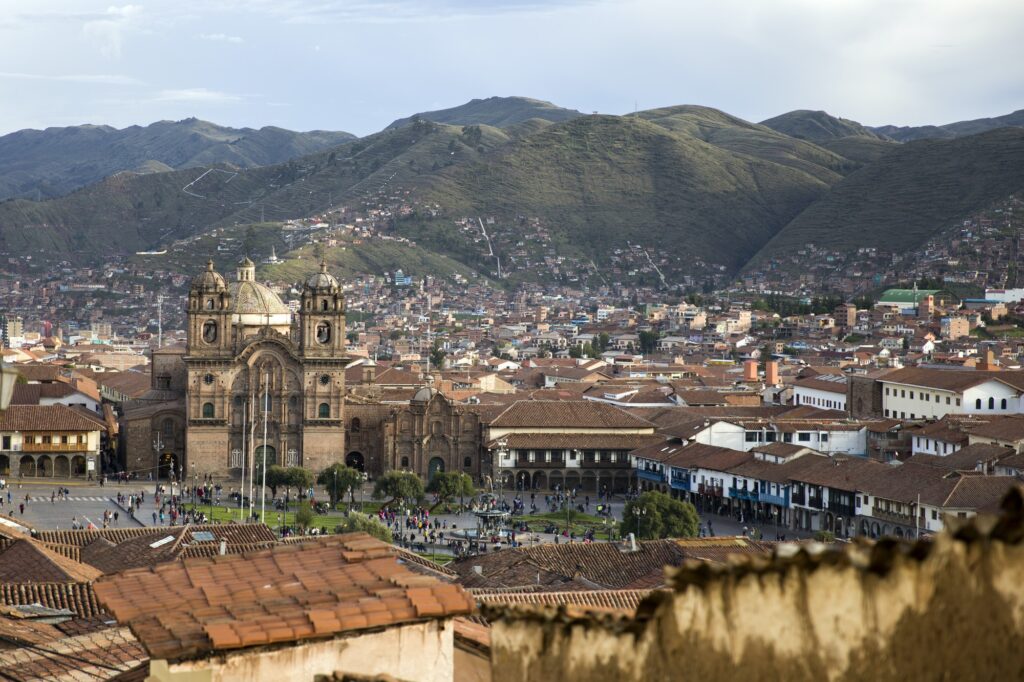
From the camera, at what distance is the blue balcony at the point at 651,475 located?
216 feet

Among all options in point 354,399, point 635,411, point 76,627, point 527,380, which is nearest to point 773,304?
point 527,380

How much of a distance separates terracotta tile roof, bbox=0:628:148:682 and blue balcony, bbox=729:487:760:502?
43.5 m

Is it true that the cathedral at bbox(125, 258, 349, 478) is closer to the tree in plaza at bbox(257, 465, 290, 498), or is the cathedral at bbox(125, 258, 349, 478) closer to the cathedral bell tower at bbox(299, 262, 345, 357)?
the cathedral bell tower at bbox(299, 262, 345, 357)

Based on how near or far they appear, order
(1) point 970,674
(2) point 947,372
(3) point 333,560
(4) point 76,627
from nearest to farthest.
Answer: (1) point 970,674
(3) point 333,560
(4) point 76,627
(2) point 947,372

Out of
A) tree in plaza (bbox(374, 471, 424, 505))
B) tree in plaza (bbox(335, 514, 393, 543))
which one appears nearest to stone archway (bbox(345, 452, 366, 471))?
tree in plaza (bbox(374, 471, 424, 505))

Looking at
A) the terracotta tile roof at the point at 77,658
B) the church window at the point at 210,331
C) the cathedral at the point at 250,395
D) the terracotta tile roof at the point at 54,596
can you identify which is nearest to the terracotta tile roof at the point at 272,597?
the terracotta tile roof at the point at 77,658

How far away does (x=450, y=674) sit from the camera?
344 inches

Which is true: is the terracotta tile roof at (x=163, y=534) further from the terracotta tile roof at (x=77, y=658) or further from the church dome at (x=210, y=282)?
the church dome at (x=210, y=282)

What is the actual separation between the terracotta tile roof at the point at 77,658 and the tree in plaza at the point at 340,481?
44330 mm

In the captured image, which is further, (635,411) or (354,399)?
(635,411)

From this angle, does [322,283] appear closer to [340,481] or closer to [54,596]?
[340,481]

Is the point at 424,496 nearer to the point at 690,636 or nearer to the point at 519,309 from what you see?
the point at 690,636

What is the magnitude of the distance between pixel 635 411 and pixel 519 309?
10415 centimetres

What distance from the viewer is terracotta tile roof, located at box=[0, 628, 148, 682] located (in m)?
14.2
